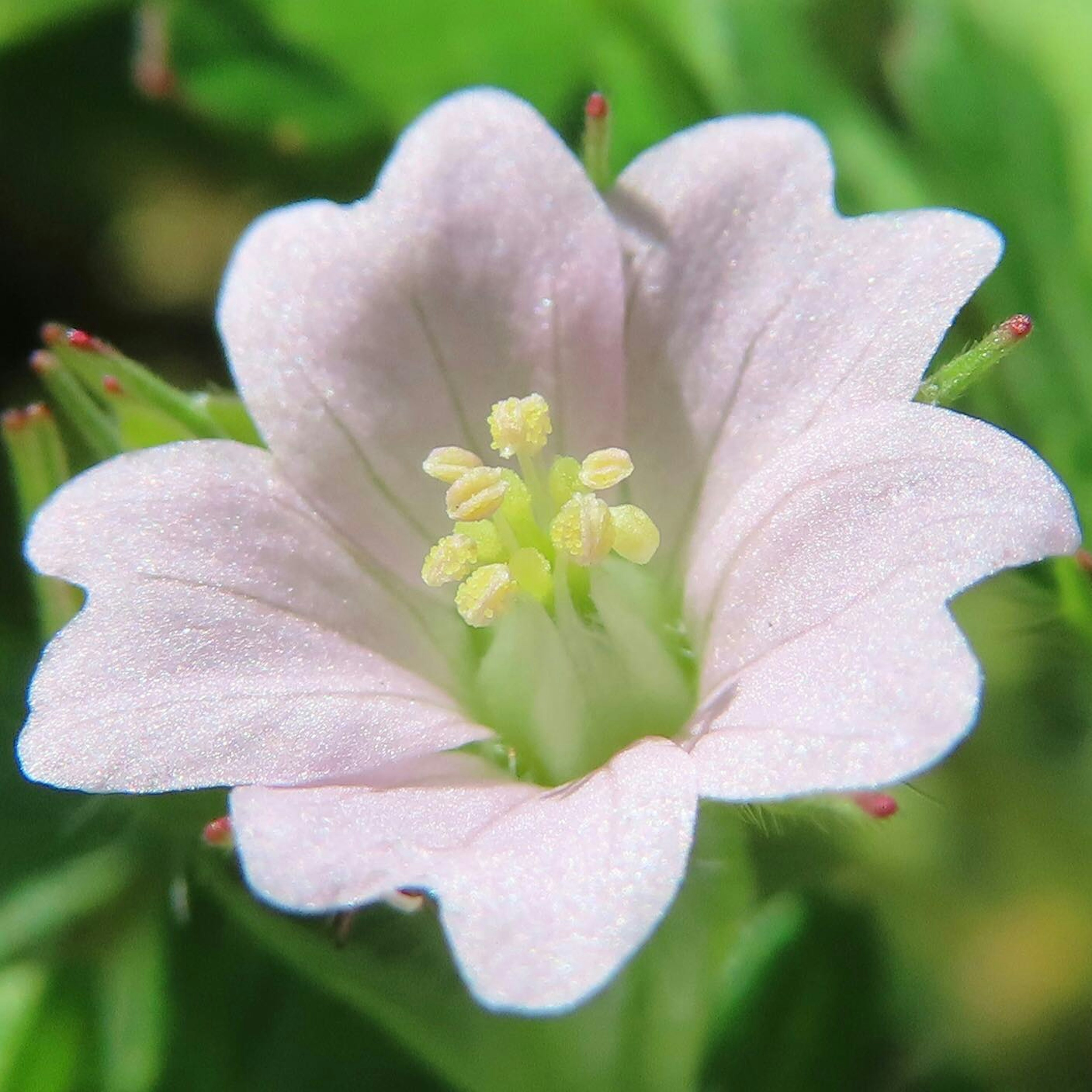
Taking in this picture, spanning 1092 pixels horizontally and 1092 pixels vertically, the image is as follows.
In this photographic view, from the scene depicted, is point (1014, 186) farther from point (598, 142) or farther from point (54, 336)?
point (54, 336)

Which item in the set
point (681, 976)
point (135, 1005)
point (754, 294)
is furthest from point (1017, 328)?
point (135, 1005)

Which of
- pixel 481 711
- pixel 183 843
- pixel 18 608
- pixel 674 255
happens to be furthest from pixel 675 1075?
pixel 18 608

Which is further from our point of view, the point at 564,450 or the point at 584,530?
the point at 564,450

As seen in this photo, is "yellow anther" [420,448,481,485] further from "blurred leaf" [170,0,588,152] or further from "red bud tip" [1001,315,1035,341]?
"blurred leaf" [170,0,588,152]

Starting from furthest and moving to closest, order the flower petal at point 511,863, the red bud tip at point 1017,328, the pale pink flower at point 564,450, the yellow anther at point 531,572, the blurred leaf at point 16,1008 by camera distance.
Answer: the blurred leaf at point 16,1008
the yellow anther at point 531,572
the red bud tip at point 1017,328
the pale pink flower at point 564,450
the flower petal at point 511,863

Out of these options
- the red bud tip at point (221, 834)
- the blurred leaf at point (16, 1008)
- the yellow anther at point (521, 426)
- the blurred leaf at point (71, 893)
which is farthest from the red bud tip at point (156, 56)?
the red bud tip at point (221, 834)

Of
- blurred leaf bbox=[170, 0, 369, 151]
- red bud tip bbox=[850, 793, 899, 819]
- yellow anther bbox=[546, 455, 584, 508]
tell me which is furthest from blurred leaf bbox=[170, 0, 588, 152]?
red bud tip bbox=[850, 793, 899, 819]

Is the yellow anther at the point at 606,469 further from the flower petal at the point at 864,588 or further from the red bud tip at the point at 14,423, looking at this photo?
the red bud tip at the point at 14,423
